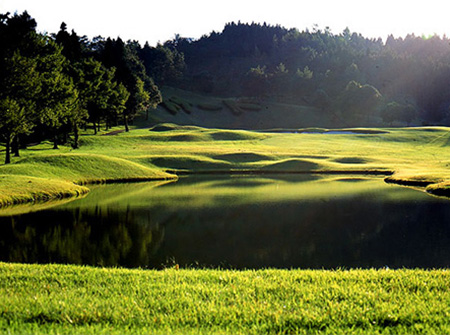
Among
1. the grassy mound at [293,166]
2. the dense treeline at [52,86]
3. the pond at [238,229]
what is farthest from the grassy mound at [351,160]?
the dense treeline at [52,86]

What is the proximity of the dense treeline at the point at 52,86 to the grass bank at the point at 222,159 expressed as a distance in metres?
3.61

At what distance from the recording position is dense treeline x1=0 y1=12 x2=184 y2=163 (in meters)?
50.8

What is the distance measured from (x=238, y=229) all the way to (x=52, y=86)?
40.6 metres

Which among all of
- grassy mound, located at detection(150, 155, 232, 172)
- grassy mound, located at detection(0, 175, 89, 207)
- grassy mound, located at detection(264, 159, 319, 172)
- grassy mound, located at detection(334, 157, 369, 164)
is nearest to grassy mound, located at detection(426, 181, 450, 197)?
grassy mound, located at detection(264, 159, 319, 172)

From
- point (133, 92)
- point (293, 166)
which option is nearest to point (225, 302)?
point (293, 166)

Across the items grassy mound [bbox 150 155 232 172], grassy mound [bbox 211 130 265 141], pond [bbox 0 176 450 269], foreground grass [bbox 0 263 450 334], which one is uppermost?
grassy mound [bbox 211 130 265 141]

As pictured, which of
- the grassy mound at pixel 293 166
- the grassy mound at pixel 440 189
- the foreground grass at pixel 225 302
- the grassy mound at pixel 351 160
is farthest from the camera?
the grassy mound at pixel 351 160

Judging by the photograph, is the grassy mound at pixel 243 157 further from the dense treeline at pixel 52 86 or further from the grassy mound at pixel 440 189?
the grassy mound at pixel 440 189

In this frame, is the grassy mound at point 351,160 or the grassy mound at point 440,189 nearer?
the grassy mound at point 440,189

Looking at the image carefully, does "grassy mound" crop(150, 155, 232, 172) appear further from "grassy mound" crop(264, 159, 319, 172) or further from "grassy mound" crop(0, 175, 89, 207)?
"grassy mound" crop(0, 175, 89, 207)

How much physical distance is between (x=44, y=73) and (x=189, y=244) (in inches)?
1661

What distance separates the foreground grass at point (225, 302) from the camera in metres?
9.29

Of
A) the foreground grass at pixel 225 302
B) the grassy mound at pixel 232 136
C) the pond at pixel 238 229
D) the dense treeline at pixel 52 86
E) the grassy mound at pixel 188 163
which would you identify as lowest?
the pond at pixel 238 229

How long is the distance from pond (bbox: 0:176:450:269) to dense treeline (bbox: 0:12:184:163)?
59.0ft
